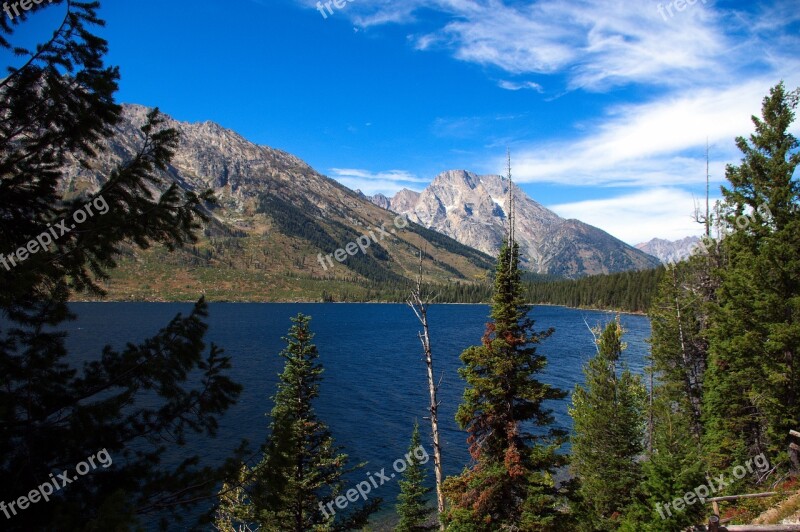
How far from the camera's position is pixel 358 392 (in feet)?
225

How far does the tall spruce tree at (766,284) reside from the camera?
821 inches

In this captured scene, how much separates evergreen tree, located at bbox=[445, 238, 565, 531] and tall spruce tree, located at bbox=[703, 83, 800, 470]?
41.1ft

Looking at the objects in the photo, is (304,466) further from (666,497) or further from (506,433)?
(666,497)

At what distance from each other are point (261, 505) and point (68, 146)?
21.5 feet

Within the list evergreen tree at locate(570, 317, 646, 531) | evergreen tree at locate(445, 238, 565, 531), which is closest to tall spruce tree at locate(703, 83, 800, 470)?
evergreen tree at locate(570, 317, 646, 531)

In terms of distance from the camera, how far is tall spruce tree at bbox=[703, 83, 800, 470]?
20.9 metres

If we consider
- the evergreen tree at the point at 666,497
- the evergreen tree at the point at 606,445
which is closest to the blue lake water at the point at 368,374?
the evergreen tree at the point at 666,497

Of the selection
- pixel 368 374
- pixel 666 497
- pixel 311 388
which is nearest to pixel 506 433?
pixel 666 497

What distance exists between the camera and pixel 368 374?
265ft

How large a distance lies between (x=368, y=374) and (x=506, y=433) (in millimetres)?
65710

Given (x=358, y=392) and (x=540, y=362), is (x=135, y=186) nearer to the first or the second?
(x=540, y=362)

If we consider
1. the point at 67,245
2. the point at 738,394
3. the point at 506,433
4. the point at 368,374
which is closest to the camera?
the point at 67,245

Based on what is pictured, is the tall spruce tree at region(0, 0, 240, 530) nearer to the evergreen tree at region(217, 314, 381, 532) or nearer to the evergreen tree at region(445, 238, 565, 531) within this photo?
the evergreen tree at region(217, 314, 381, 532)

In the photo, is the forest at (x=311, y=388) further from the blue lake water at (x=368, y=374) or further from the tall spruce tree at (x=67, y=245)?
the blue lake water at (x=368, y=374)
